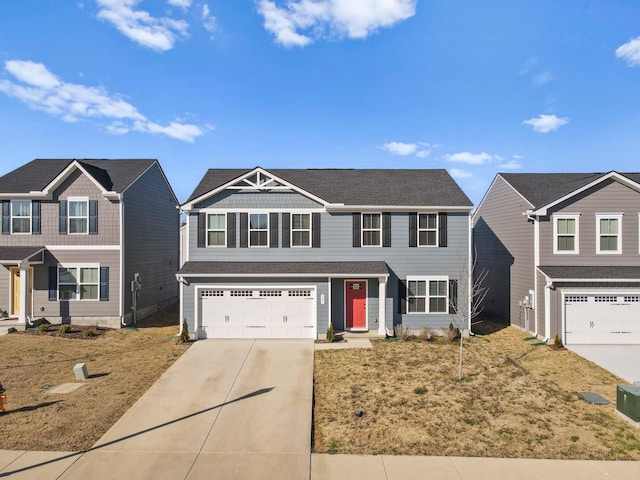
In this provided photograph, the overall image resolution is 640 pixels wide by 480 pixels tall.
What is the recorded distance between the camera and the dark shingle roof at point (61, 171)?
18.6 meters

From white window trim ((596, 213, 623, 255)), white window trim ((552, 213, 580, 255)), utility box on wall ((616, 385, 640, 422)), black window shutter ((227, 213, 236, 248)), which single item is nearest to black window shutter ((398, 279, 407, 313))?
white window trim ((552, 213, 580, 255))

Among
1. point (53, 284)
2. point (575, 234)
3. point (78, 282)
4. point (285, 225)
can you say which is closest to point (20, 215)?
point (53, 284)

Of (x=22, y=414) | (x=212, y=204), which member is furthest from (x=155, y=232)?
(x=22, y=414)

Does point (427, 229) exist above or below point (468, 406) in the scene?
above

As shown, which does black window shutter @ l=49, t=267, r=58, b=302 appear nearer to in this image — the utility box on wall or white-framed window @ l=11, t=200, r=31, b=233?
white-framed window @ l=11, t=200, r=31, b=233

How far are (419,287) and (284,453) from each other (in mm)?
10942

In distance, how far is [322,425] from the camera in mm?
8664

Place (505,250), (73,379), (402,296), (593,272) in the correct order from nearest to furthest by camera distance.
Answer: (73,379), (593,272), (402,296), (505,250)

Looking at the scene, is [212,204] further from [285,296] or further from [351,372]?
[351,372]

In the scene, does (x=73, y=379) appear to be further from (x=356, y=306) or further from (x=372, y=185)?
(x=372, y=185)

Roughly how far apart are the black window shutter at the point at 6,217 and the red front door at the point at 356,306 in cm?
1766

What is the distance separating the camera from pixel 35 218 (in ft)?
60.2

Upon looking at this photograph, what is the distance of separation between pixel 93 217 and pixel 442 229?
17.4 meters

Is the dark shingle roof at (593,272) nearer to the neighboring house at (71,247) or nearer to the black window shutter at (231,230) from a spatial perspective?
the black window shutter at (231,230)
